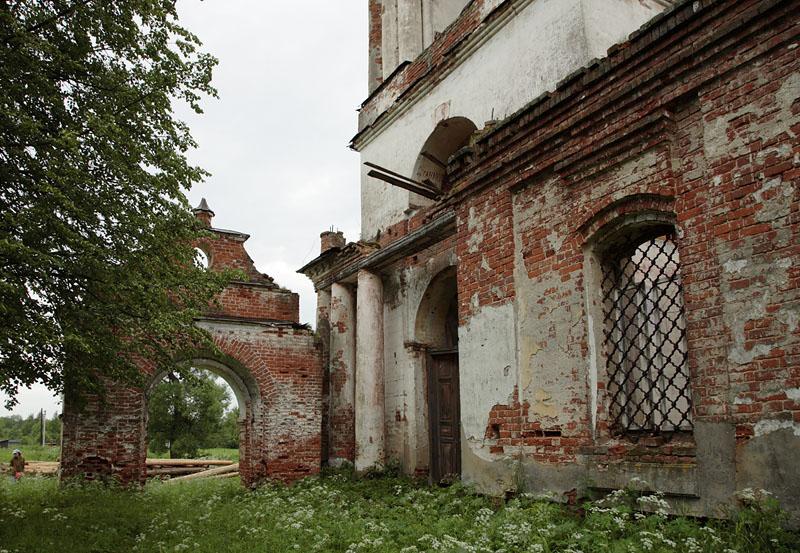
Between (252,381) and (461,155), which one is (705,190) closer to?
(461,155)

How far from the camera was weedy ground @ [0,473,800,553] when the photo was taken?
14.1 feet

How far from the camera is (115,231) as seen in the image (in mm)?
7648

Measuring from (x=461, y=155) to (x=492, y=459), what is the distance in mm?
3547

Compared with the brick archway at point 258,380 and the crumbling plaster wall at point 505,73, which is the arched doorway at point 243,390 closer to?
the brick archway at point 258,380

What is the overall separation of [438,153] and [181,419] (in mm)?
21414

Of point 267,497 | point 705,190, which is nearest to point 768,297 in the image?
point 705,190

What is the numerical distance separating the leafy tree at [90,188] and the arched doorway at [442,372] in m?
4.44

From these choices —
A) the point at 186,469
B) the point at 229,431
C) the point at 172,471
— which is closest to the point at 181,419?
the point at 229,431

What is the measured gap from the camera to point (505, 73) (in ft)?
33.1

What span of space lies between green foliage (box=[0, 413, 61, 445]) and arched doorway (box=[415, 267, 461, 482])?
127ft

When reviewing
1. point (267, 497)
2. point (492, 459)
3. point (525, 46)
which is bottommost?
point (267, 497)

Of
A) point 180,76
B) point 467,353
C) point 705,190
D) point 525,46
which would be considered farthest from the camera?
point 525,46

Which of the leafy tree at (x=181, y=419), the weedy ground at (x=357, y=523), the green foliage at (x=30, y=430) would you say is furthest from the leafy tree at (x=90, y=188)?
the green foliage at (x=30, y=430)

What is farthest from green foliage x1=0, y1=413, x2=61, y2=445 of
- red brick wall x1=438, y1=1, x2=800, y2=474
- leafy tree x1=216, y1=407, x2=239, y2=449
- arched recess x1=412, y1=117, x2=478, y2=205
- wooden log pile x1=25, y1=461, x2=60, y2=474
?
red brick wall x1=438, y1=1, x2=800, y2=474
